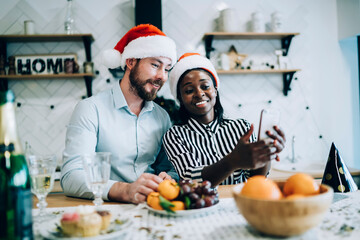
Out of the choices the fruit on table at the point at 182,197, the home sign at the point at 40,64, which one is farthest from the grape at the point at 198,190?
the home sign at the point at 40,64

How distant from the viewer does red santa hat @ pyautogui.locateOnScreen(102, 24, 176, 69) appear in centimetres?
165

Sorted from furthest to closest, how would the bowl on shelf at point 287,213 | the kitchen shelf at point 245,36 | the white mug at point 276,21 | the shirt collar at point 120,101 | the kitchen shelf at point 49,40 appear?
the white mug at point 276,21 < the kitchen shelf at point 245,36 < the kitchen shelf at point 49,40 < the shirt collar at point 120,101 < the bowl on shelf at point 287,213

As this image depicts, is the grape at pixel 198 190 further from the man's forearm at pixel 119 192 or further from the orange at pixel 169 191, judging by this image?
the man's forearm at pixel 119 192

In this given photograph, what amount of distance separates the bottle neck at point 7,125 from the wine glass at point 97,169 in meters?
0.21

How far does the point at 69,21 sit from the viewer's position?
2.63m

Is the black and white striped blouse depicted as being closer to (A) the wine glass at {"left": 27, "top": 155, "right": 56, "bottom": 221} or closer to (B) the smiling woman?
(B) the smiling woman

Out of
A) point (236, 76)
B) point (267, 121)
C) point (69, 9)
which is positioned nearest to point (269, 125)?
point (267, 121)

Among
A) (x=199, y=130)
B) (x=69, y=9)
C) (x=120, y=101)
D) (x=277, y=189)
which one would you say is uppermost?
(x=69, y=9)

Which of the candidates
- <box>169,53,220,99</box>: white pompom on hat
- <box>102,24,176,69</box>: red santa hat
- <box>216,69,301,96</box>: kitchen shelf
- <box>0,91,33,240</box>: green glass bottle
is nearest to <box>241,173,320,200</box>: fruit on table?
<box>0,91,33,240</box>: green glass bottle

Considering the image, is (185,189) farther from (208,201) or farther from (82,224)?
(82,224)

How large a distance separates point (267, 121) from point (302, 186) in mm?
226

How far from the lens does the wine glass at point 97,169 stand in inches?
34.1

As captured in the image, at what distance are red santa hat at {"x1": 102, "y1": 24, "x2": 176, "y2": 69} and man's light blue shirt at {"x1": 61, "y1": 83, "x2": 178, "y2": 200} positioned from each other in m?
0.18

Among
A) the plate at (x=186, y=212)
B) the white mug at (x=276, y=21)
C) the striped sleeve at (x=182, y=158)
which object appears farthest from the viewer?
the white mug at (x=276, y=21)
